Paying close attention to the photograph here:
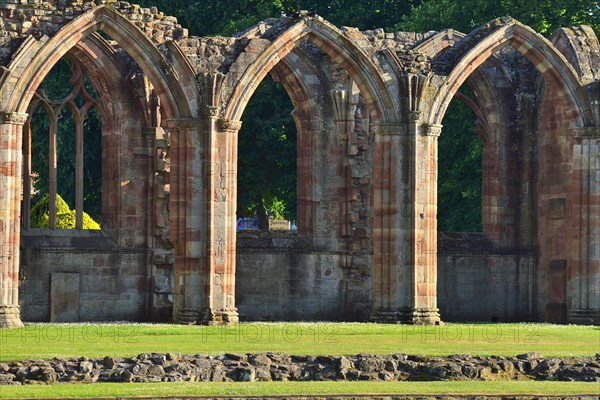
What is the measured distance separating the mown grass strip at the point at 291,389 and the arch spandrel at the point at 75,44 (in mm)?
9494

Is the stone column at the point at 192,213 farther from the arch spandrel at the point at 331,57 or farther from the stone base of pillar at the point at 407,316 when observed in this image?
the stone base of pillar at the point at 407,316

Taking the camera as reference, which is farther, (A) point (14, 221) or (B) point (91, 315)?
(B) point (91, 315)

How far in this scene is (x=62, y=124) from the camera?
1900 inches

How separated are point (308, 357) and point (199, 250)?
7.36 m

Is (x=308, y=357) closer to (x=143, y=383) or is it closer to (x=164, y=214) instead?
(x=143, y=383)

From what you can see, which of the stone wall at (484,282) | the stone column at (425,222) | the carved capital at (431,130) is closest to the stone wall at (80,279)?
the stone column at (425,222)

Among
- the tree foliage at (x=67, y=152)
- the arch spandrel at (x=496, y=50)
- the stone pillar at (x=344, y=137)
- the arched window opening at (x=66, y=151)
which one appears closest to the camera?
the arch spandrel at (x=496, y=50)

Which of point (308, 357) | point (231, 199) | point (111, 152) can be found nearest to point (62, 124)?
point (111, 152)

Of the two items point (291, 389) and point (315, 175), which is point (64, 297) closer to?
point (315, 175)

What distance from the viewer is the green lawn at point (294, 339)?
30125mm

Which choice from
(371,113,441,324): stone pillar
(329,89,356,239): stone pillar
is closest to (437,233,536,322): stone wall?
(329,89,356,239): stone pillar

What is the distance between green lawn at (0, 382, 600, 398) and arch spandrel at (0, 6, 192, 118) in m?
9.54

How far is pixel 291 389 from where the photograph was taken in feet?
88.1

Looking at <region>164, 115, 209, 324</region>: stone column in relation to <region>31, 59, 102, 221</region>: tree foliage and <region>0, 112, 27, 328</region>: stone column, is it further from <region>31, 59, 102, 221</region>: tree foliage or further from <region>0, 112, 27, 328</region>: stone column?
<region>31, 59, 102, 221</region>: tree foliage
